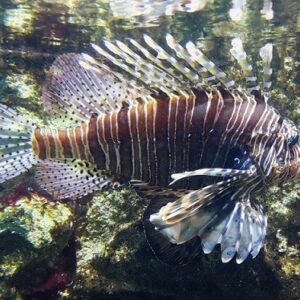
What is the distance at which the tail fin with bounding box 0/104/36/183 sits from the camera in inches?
136

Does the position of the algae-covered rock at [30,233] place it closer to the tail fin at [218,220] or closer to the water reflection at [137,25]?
the tail fin at [218,220]

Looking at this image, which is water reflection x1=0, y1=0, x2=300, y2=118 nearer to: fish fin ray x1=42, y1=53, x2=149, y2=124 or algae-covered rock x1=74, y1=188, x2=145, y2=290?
fish fin ray x1=42, y1=53, x2=149, y2=124

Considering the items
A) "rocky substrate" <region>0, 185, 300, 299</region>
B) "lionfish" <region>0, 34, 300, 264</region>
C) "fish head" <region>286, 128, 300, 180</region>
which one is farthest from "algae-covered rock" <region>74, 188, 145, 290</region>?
"fish head" <region>286, 128, 300, 180</region>

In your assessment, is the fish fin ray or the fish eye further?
the fish fin ray

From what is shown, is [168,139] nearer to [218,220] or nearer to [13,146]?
[218,220]

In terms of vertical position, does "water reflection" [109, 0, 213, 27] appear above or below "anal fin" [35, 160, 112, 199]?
above

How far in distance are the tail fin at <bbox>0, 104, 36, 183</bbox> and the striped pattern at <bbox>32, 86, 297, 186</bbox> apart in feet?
0.60

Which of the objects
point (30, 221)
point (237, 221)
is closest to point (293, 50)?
point (237, 221)

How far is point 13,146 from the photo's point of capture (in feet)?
11.5

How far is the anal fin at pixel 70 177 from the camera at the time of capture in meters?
3.33

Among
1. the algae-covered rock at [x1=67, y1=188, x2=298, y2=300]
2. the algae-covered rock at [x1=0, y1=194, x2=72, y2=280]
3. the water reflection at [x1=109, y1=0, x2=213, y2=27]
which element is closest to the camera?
the algae-covered rock at [x1=0, y1=194, x2=72, y2=280]

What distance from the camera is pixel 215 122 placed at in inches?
120

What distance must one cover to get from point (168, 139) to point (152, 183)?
465mm

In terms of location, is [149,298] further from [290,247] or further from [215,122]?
[215,122]
